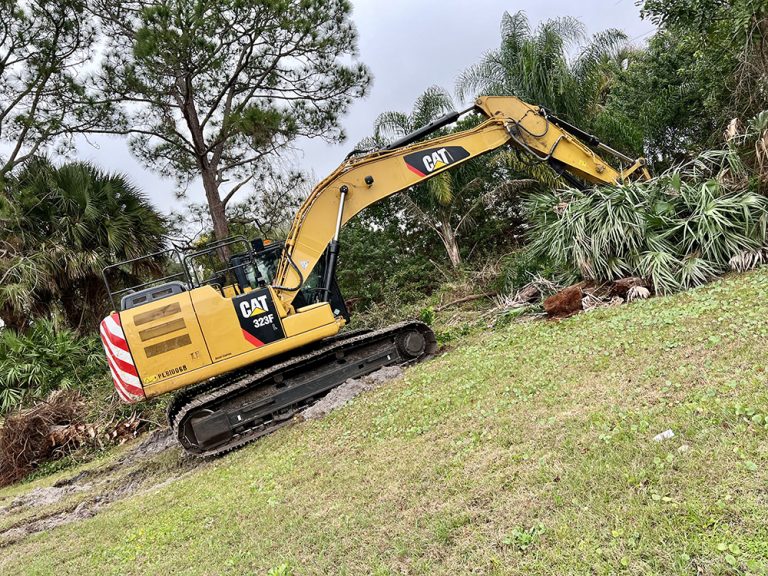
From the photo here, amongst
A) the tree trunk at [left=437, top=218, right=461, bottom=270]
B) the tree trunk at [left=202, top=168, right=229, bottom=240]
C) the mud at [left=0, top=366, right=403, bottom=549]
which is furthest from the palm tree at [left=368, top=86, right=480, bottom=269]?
the mud at [left=0, top=366, right=403, bottom=549]

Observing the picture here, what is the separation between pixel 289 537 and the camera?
13.4 ft

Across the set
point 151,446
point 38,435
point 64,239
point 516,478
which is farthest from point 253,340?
point 64,239

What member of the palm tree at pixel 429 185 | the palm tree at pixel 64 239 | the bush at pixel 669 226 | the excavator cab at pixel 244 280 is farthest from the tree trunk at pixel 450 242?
the palm tree at pixel 64 239

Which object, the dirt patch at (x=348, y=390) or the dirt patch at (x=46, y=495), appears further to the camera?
the dirt patch at (x=46, y=495)

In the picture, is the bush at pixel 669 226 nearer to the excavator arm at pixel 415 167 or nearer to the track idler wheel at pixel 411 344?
the excavator arm at pixel 415 167

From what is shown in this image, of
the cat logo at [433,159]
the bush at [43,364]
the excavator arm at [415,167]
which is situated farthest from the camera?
→ the bush at [43,364]

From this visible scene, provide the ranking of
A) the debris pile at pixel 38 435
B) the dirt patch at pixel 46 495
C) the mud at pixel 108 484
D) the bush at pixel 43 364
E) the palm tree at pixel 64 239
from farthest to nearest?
the palm tree at pixel 64 239, the bush at pixel 43 364, the debris pile at pixel 38 435, the dirt patch at pixel 46 495, the mud at pixel 108 484

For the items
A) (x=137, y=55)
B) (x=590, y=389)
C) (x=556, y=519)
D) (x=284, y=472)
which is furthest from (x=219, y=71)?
(x=556, y=519)

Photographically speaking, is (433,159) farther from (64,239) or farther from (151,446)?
(64,239)

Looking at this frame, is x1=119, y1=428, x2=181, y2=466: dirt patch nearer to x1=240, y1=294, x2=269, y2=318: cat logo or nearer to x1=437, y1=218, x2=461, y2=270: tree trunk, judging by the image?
x1=240, y1=294, x2=269, y2=318: cat logo

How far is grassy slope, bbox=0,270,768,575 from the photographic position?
9.27 ft

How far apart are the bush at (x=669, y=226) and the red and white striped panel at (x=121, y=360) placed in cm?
693

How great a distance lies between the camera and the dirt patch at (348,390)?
7.70m

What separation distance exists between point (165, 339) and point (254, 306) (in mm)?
1234
